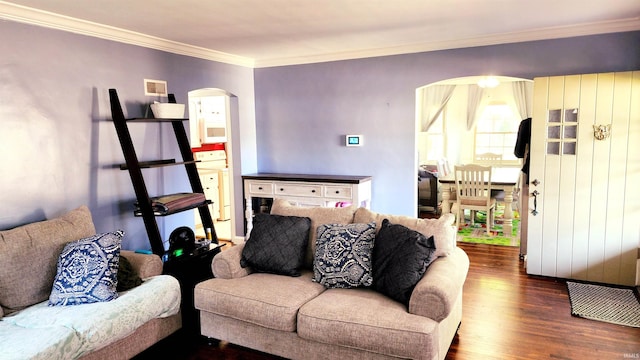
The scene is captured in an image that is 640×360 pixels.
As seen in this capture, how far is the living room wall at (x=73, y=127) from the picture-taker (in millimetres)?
3186

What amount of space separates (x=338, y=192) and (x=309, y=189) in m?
0.36

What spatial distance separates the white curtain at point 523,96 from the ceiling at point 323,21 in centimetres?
418

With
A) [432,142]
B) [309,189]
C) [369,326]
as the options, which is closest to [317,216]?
[369,326]

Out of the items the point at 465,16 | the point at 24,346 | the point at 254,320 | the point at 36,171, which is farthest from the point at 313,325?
the point at 465,16

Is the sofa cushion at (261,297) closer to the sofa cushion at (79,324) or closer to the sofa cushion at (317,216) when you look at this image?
the sofa cushion at (317,216)

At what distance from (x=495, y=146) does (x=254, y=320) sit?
7307mm

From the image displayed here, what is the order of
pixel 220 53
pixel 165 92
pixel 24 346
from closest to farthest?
pixel 24 346 → pixel 165 92 → pixel 220 53

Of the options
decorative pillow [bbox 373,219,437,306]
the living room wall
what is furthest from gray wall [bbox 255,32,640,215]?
decorative pillow [bbox 373,219,437,306]

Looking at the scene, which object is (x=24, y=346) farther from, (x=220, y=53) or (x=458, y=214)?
(x=458, y=214)

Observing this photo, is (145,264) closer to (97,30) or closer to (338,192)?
(97,30)

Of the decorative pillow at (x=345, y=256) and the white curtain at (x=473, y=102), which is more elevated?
the white curtain at (x=473, y=102)

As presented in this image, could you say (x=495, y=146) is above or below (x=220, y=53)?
below

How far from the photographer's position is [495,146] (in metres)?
8.77

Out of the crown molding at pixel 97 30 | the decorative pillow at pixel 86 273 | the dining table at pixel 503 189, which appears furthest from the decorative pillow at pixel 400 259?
the dining table at pixel 503 189
